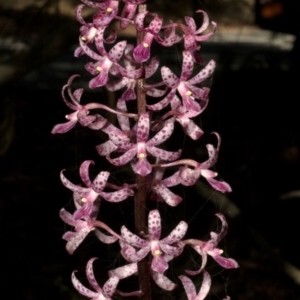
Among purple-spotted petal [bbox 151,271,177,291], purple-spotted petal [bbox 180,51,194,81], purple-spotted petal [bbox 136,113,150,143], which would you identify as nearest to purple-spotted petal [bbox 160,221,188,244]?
purple-spotted petal [bbox 151,271,177,291]

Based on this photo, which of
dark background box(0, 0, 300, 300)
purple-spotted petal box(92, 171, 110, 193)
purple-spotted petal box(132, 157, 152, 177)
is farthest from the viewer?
dark background box(0, 0, 300, 300)

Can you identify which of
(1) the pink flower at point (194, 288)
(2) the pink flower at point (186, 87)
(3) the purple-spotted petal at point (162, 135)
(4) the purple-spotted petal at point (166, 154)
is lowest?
(1) the pink flower at point (194, 288)

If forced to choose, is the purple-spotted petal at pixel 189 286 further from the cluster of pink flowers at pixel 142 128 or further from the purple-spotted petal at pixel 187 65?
the purple-spotted petal at pixel 187 65

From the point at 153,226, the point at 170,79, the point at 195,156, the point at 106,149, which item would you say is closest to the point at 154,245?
the point at 153,226

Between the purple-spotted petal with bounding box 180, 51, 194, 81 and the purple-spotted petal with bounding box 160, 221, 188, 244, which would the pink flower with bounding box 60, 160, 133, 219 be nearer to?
the purple-spotted petal with bounding box 160, 221, 188, 244

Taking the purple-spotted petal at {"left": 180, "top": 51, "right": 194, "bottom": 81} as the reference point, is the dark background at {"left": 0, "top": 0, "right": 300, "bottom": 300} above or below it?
below

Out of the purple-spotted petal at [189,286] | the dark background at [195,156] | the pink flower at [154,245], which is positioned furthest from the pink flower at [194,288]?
the dark background at [195,156]

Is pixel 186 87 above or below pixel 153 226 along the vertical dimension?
above

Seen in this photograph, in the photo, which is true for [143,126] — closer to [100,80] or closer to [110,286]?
[100,80]
